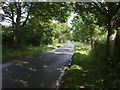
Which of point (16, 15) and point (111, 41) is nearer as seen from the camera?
point (111, 41)

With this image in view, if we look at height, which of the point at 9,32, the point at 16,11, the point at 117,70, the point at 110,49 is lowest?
the point at 117,70

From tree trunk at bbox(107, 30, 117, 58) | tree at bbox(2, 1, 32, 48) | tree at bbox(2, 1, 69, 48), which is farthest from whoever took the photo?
tree at bbox(2, 1, 32, 48)

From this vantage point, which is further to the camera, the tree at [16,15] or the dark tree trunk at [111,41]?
the tree at [16,15]

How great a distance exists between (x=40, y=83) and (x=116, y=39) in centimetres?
762

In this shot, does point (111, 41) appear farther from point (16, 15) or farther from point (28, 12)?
point (16, 15)

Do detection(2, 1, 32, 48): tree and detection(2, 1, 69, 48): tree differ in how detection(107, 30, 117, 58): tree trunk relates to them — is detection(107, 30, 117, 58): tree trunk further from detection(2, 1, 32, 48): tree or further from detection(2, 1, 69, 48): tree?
detection(2, 1, 32, 48): tree

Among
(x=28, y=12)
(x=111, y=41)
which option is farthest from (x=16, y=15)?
(x=111, y=41)

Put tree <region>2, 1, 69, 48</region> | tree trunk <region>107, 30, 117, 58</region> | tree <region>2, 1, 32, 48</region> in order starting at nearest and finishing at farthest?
tree trunk <region>107, 30, 117, 58</region>, tree <region>2, 1, 69, 48</region>, tree <region>2, 1, 32, 48</region>

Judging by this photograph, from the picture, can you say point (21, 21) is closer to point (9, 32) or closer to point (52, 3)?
point (9, 32)

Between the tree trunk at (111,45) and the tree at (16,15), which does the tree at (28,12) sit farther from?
the tree trunk at (111,45)

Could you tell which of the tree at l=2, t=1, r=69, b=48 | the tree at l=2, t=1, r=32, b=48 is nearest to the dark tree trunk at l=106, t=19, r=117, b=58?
the tree at l=2, t=1, r=69, b=48

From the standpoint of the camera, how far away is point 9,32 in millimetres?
20391

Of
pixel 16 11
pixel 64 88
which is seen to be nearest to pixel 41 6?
pixel 16 11

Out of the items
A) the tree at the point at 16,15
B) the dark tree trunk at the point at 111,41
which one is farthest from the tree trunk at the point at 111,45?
the tree at the point at 16,15
